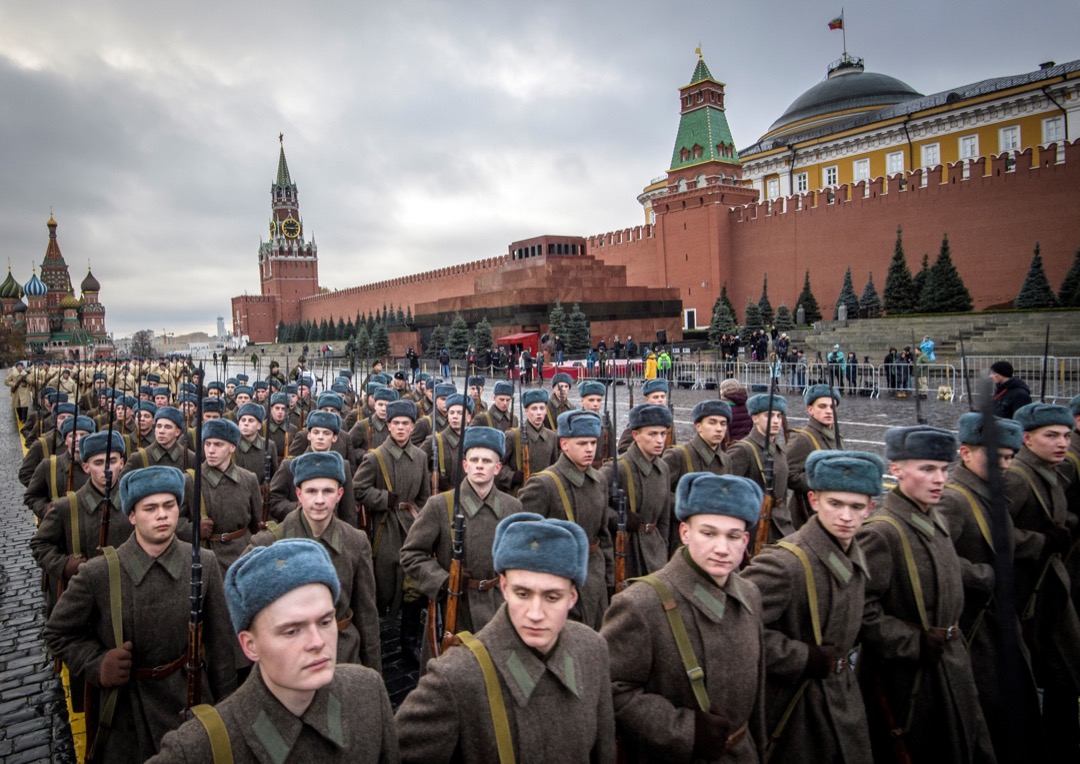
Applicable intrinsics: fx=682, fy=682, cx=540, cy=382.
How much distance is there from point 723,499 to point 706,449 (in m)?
2.91

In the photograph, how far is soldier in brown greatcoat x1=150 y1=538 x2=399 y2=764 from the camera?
172 cm

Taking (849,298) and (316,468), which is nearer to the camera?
(316,468)

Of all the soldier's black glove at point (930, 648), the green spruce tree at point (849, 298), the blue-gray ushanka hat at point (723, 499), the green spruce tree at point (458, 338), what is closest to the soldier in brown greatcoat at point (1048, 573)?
the soldier's black glove at point (930, 648)

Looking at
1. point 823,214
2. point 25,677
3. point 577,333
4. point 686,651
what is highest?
point 823,214

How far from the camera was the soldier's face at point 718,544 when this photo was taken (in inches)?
92.3

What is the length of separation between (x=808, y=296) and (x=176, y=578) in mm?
31814

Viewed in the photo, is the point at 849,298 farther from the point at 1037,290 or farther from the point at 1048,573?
the point at 1048,573

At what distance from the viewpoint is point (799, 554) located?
2.69 meters

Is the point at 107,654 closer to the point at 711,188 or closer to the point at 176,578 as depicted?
the point at 176,578

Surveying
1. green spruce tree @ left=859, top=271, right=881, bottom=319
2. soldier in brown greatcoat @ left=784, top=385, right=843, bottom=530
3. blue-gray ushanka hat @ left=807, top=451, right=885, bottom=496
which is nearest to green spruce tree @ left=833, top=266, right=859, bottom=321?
green spruce tree @ left=859, top=271, right=881, bottom=319

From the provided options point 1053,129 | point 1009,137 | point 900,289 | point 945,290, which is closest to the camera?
point 945,290

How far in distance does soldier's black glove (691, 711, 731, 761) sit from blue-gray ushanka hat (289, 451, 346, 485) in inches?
82.8

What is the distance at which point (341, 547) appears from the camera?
330 cm

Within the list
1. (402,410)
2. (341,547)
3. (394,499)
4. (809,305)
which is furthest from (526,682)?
(809,305)
